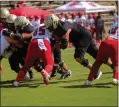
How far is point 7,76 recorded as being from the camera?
12992 millimetres

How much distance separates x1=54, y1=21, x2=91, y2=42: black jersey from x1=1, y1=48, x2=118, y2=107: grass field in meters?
1.01

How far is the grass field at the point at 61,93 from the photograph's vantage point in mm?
8672

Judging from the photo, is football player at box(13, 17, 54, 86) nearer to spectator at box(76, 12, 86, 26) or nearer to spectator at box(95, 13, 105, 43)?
spectator at box(95, 13, 105, 43)

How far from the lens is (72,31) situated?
1135cm

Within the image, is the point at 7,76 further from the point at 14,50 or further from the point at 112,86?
the point at 112,86

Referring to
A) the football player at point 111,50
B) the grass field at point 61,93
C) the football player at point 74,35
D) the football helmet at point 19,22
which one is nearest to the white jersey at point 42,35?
the football player at point 74,35

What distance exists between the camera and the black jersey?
10812 millimetres

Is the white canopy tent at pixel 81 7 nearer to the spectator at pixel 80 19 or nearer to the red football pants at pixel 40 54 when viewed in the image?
the spectator at pixel 80 19

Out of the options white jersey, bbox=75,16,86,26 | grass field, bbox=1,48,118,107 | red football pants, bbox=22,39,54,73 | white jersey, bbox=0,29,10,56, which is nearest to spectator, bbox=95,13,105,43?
white jersey, bbox=75,16,86,26

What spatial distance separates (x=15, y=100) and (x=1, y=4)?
27482mm

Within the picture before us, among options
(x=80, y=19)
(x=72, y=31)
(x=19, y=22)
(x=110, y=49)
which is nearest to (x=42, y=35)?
(x=19, y=22)

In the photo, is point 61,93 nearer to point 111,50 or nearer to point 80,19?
point 111,50

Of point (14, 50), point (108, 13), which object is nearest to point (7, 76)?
point (14, 50)

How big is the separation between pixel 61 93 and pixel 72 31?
6.93 feet
